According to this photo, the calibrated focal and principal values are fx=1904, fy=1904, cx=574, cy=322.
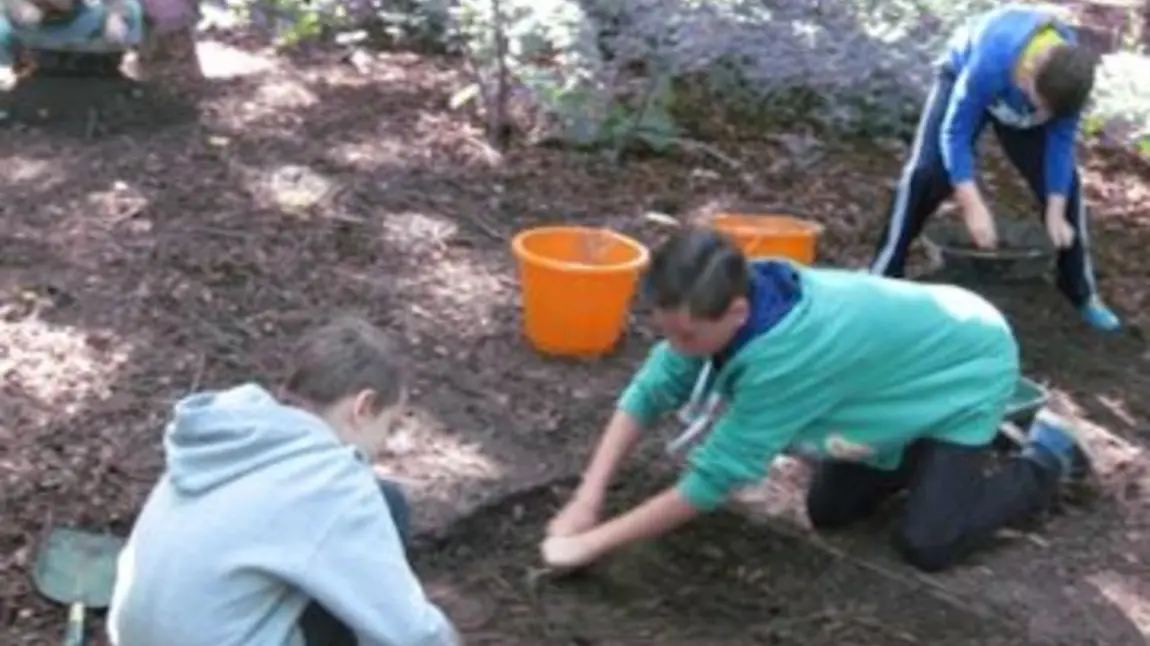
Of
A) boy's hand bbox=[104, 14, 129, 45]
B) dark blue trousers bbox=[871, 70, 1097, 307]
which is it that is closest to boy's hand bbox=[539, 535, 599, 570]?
dark blue trousers bbox=[871, 70, 1097, 307]

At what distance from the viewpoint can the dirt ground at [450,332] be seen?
153 inches

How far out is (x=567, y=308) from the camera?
4793mm

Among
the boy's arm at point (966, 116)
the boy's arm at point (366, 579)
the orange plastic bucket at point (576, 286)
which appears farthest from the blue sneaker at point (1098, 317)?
the boy's arm at point (366, 579)

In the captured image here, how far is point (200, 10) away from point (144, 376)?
3.17m

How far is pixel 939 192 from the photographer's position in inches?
210

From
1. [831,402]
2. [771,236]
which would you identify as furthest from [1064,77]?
[831,402]

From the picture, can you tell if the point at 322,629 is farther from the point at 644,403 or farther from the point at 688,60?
the point at 688,60

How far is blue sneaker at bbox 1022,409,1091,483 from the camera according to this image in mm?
4281

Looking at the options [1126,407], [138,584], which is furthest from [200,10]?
[138,584]

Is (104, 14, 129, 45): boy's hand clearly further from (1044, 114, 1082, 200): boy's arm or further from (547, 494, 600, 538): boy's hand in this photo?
(547, 494, 600, 538): boy's hand

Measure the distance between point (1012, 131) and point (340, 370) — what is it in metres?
3.04

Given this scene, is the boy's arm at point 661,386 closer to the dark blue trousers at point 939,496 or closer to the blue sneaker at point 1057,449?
the dark blue trousers at point 939,496

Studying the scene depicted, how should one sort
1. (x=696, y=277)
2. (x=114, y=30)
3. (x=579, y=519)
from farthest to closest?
(x=114, y=30) → (x=579, y=519) → (x=696, y=277)

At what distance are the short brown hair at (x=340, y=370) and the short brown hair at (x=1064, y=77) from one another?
259 centimetres
